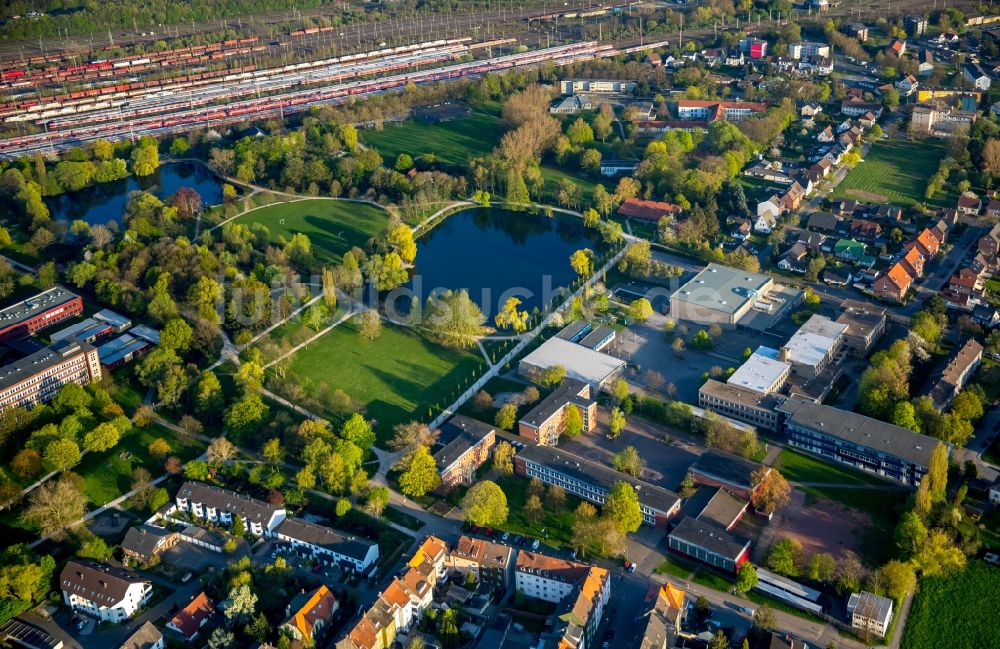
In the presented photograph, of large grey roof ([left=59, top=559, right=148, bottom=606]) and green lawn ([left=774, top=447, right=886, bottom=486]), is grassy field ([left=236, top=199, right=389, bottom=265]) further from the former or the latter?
green lawn ([left=774, top=447, right=886, bottom=486])

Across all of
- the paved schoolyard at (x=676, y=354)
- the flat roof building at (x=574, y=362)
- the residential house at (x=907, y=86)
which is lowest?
the paved schoolyard at (x=676, y=354)

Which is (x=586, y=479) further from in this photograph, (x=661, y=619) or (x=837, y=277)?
(x=837, y=277)

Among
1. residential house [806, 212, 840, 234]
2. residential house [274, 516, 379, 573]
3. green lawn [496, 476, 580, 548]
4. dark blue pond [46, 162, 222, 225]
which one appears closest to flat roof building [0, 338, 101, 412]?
residential house [274, 516, 379, 573]

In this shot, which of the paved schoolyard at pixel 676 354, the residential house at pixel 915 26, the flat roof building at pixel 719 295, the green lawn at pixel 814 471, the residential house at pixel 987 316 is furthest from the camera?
the residential house at pixel 915 26

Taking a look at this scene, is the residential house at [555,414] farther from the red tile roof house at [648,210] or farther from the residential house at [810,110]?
the residential house at [810,110]

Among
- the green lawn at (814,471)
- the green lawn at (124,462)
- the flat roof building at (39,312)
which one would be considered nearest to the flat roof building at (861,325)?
the green lawn at (814,471)

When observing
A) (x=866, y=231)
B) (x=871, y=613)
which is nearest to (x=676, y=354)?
(x=866, y=231)
